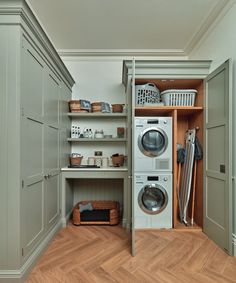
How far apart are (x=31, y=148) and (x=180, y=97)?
214cm

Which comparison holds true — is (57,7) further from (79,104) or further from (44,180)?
(44,180)

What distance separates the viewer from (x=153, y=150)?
2.93 m

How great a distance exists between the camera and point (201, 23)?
280 centimetres

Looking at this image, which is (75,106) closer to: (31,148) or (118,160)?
(118,160)

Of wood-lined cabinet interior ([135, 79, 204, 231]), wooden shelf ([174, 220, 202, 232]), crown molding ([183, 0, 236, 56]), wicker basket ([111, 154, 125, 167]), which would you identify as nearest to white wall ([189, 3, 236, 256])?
crown molding ([183, 0, 236, 56])

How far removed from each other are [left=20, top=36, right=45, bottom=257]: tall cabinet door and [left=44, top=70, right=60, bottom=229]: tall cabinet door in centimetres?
15

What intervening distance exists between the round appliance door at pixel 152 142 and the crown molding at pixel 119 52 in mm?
1515

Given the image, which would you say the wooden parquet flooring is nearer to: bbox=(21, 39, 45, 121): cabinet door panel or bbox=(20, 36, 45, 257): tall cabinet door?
bbox=(20, 36, 45, 257): tall cabinet door

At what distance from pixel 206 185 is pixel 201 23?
2.18 m

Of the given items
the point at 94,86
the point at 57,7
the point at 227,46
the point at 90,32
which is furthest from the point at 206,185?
the point at 57,7

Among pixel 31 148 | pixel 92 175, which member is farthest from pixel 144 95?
pixel 31 148

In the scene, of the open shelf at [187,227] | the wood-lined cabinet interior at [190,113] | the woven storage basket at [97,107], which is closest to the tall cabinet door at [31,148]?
the woven storage basket at [97,107]

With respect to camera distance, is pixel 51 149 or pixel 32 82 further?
pixel 51 149

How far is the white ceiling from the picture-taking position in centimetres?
245
